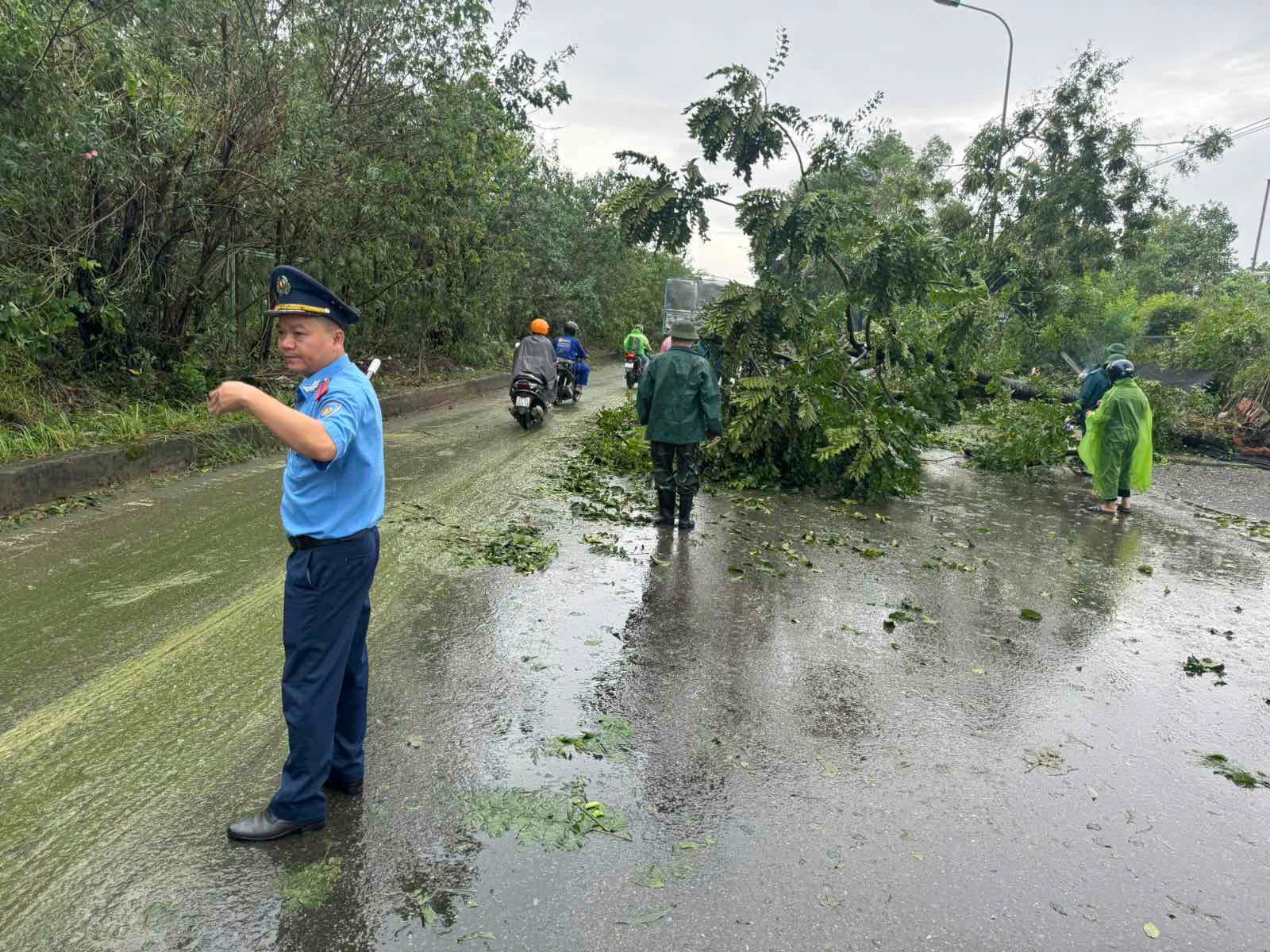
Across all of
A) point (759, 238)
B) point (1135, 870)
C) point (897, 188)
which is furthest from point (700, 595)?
point (897, 188)

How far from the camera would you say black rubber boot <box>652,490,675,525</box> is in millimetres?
7980

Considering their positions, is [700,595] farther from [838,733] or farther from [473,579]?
[838,733]

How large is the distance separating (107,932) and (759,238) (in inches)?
339

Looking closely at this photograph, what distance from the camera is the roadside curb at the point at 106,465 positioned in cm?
696

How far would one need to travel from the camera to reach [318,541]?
2936 mm

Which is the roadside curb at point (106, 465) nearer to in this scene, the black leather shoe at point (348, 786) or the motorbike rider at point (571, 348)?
the black leather shoe at point (348, 786)

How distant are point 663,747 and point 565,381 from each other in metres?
14.0

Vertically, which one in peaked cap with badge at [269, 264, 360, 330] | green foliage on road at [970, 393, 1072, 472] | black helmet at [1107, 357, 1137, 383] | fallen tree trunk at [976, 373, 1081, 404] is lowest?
green foliage on road at [970, 393, 1072, 472]

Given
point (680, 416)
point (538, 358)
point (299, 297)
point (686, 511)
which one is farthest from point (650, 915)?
point (538, 358)

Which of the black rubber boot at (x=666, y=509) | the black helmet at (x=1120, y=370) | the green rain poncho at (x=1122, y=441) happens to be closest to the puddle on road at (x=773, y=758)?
the black rubber boot at (x=666, y=509)

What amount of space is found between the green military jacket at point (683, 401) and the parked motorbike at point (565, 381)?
922 centimetres

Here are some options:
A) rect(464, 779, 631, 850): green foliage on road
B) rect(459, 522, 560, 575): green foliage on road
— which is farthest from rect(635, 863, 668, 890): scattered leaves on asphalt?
rect(459, 522, 560, 575): green foliage on road

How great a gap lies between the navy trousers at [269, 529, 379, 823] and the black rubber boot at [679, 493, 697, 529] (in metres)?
4.99

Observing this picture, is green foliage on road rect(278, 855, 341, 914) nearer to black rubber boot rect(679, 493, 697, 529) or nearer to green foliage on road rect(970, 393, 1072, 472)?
black rubber boot rect(679, 493, 697, 529)
